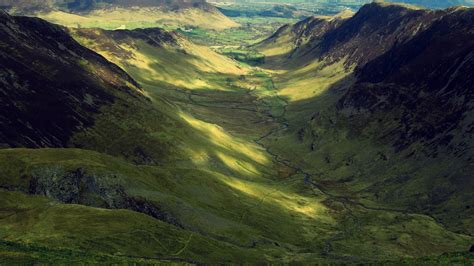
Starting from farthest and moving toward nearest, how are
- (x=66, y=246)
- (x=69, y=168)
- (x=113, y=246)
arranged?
(x=69, y=168)
(x=113, y=246)
(x=66, y=246)

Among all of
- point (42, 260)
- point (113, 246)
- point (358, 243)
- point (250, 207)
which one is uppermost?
point (358, 243)

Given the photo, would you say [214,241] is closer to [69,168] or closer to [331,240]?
[69,168]

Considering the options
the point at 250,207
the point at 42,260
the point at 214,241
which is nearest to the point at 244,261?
the point at 214,241

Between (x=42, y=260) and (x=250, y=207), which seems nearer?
(x=42, y=260)

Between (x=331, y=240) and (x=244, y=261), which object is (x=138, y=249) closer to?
(x=244, y=261)

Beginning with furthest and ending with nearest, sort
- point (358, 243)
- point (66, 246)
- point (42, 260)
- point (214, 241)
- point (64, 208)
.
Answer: point (358, 243) < point (214, 241) < point (64, 208) < point (66, 246) < point (42, 260)

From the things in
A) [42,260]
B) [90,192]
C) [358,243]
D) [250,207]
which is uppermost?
[358,243]

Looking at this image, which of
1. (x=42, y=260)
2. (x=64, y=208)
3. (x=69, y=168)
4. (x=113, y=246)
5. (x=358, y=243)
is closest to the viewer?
(x=42, y=260)

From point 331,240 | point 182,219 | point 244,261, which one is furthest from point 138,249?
point 331,240

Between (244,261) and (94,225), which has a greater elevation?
(244,261)
